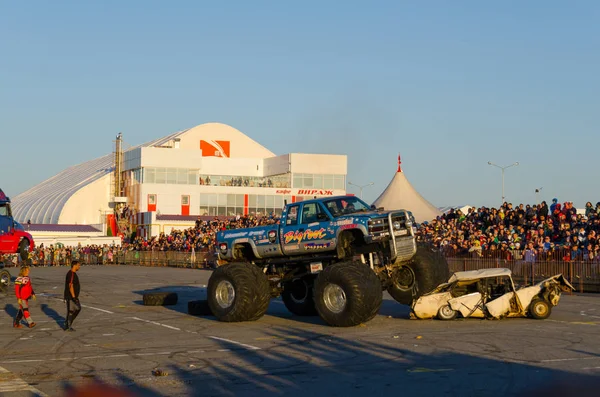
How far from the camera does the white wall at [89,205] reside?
3709 inches

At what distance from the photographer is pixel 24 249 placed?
33.0 metres

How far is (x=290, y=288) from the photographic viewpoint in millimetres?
21062

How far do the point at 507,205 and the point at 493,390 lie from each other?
26.0 meters

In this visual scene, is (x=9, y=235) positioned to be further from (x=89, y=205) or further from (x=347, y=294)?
(x=89, y=205)

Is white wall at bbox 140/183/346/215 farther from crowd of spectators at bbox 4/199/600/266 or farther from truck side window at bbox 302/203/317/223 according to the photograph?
truck side window at bbox 302/203/317/223

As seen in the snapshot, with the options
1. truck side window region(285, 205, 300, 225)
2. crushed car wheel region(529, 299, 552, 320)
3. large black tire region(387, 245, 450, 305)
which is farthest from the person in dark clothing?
crushed car wheel region(529, 299, 552, 320)

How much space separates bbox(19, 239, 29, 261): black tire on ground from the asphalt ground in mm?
11248

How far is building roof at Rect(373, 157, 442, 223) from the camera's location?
6128 centimetres

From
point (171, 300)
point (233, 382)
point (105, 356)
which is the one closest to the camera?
point (233, 382)

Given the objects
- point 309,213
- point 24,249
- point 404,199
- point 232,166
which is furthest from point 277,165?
point 309,213

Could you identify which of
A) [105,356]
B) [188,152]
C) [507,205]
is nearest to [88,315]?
[105,356]

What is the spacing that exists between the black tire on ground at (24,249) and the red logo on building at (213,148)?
6388cm

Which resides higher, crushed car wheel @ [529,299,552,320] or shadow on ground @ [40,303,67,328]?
crushed car wheel @ [529,299,552,320]

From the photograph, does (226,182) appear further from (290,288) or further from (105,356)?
(105,356)
